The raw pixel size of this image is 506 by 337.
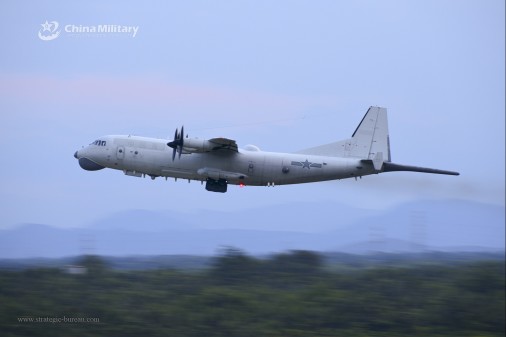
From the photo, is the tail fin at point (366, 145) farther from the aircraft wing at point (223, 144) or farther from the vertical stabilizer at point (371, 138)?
the aircraft wing at point (223, 144)

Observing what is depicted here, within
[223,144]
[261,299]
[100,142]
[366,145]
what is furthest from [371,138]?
[100,142]

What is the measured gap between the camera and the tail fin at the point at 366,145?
3341 cm

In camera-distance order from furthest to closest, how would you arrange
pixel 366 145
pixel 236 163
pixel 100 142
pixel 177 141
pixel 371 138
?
1. pixel 371 138
2. pixel 366 145
3. pixel 100 142
4. pixel 236 163
5. pixel 177 141

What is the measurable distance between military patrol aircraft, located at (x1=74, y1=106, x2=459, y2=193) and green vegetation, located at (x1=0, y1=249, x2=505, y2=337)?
581 centimetres

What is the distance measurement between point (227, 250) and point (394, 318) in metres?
9.44

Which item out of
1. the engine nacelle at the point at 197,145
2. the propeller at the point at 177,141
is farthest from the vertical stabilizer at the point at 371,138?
the propeller at the point at 177,141

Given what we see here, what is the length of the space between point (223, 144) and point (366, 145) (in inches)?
224

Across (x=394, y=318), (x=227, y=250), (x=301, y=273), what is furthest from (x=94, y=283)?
(x=394, y=318)

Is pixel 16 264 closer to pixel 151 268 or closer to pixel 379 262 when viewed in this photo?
pixel 151 268

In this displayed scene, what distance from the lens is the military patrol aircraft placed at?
32.8 metres

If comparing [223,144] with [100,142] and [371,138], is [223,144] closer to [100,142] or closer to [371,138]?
[100,142]

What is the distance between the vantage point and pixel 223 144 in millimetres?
32406

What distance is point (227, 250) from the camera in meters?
42.3

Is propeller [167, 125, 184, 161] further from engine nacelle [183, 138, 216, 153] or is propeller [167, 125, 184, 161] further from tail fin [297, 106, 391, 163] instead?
tail fin [297, 106, 391, 163]
